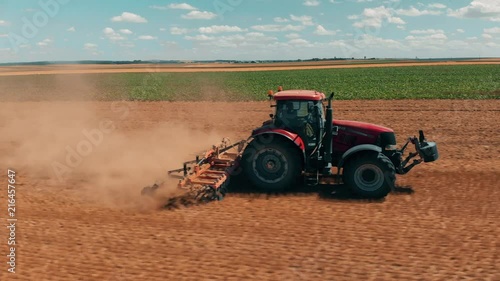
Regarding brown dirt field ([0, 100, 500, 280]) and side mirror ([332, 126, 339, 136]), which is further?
side mirror ([332, 126, 339, 136])

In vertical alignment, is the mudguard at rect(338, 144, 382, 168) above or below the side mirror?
below

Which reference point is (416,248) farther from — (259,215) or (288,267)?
(259,215)

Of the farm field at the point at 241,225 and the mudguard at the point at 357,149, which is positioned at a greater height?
the mudguard at the point at 357,149

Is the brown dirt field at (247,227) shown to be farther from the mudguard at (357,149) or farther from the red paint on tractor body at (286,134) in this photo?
the red paint on tractor body at (286,134)

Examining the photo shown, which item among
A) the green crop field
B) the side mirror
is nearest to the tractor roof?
the side mirror

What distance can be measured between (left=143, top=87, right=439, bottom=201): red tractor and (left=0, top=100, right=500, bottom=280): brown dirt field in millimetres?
431

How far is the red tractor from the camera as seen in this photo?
8750mm

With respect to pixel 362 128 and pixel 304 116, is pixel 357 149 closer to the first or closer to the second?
pixel 362 128

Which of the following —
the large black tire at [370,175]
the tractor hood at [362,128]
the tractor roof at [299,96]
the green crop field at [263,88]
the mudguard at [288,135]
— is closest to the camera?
the large black tire at [370,175]

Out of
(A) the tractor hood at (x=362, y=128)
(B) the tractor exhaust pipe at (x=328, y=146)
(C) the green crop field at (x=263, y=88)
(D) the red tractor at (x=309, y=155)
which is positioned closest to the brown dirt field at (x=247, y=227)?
(D) the red tractor at (x=309, y=155)

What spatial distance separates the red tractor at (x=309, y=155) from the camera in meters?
8.75

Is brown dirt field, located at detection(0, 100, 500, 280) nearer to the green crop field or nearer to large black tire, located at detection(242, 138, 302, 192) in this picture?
large black tire, located at detection(242, 138, 302, 192)

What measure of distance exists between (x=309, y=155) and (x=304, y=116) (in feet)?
2.97

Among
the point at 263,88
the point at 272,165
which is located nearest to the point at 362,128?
the point at 272,165
